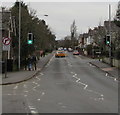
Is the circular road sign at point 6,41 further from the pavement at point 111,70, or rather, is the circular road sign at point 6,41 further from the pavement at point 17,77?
the pavement at point 111,70

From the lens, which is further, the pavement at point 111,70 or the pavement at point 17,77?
the pavement at point 111,70

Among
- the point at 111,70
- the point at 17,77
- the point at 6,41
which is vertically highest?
the point at 6,41

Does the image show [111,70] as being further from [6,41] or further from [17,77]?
[6,41]

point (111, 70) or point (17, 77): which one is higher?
point (17, 77)

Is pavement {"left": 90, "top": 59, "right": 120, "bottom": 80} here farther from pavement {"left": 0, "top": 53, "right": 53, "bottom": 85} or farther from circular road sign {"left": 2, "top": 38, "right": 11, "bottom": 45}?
circular road sign {"left": 2, "top": 38, "right": 11, "bottom": 45}

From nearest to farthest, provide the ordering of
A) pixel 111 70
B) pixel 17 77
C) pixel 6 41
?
pixel 6 41 < pixel 17 77 < pixel 111 70

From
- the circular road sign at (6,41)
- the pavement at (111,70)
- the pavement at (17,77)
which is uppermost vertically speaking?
the circular road sign at (6,41)

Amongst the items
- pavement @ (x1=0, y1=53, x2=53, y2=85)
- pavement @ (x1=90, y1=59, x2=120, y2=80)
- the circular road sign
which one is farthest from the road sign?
pavement @ (x1=90, y1=59, x2=120, y2=80)

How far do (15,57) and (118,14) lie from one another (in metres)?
Result: 14.2

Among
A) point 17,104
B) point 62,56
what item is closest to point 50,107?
point 17,104

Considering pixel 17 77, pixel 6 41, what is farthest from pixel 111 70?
pixel 6 41

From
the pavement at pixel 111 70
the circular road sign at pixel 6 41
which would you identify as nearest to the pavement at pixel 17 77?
the circular road sign at pixel 6 41

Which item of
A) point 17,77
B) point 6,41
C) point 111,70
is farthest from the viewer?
point 111,70

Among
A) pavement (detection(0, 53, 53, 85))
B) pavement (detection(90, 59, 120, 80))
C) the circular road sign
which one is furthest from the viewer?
pavement (detection(90, 59, 120, 80))
